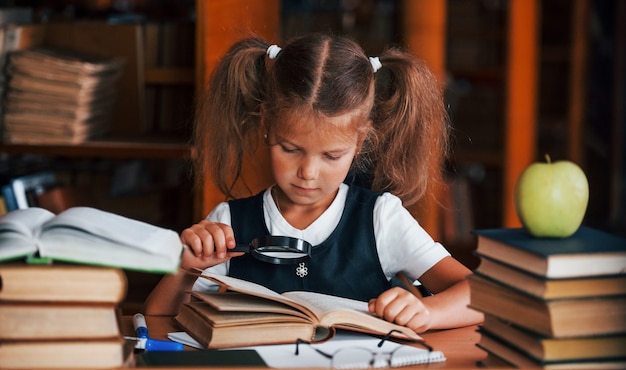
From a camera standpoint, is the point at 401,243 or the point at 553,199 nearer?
the point at 553,199

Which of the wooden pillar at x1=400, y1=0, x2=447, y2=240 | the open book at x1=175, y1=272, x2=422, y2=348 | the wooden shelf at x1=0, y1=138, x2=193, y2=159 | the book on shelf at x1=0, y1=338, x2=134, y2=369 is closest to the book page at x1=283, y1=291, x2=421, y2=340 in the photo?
the open book at x1=175, y1=272, x2=422, y2=348

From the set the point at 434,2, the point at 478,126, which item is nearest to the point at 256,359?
the point at 434,2

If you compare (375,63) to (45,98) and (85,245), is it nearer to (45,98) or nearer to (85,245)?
(85,245)

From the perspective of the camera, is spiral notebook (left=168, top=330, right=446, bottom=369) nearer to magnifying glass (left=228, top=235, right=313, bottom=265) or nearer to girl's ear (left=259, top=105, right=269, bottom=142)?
magnifying glass (left=228, top=235, right=313, bottom=265)

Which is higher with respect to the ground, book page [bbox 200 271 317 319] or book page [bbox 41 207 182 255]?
book page [bbox 41 207 182 255]

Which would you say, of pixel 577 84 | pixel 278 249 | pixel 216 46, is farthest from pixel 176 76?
pixel 577 84

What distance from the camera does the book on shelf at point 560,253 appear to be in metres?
1.33

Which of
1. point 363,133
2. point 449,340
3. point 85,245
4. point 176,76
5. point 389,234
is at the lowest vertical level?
point 449,340

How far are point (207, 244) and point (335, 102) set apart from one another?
42 cm

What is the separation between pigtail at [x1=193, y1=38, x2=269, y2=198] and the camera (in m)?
2.21

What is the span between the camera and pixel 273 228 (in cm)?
219

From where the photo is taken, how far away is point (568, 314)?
135 centimetres

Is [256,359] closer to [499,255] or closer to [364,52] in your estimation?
[499,255]

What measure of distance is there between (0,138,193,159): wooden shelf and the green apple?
1.78 metres
